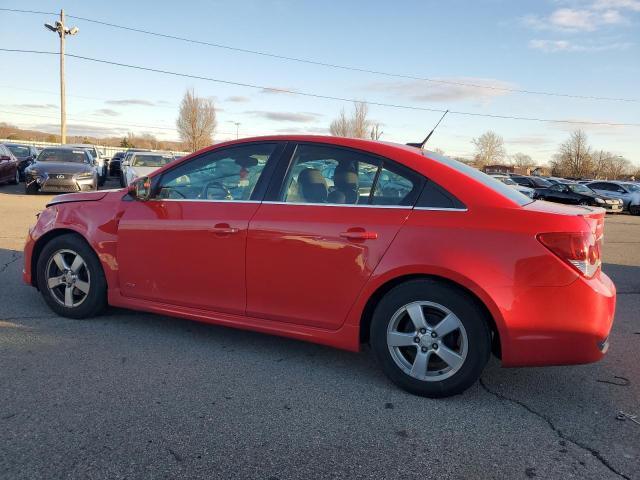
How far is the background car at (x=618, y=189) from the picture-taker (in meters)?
26.3

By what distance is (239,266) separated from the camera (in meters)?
3.73

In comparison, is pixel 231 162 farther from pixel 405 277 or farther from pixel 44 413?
pixel 44 413

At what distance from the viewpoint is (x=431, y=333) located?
324cm

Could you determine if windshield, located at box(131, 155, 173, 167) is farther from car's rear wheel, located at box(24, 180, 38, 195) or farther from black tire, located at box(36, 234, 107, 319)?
black tire, located at box(36, 234, 107, 319)

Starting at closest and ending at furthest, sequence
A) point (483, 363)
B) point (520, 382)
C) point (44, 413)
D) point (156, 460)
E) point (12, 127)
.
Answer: point (156, 460), point (44, 413), point (483, 363), point (520, 382), point (12, 127)

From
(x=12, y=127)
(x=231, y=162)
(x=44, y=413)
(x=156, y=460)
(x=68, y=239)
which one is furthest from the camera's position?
(x=12, y=127)

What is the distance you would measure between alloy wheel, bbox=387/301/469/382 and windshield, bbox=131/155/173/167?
1393 centimetres

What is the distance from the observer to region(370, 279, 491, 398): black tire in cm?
315

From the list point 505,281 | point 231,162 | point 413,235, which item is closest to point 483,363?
point 505,281

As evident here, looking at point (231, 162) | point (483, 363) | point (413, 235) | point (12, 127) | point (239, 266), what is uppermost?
point (12, 127)

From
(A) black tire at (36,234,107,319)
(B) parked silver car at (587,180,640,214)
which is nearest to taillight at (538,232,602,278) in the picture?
(A) black tire at (36,234,107,319)

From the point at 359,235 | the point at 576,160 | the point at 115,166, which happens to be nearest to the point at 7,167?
the point at 115,166

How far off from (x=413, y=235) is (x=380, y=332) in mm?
664

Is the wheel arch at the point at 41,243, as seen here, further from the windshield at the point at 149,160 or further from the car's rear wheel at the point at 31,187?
the car's rear wheel at the point at 31,187
